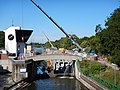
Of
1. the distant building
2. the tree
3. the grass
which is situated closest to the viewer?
the tree

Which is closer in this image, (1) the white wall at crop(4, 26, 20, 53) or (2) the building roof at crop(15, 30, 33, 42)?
(1) the white wall at crop(4, 26, 20, 53)

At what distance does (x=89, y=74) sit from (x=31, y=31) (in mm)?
32384

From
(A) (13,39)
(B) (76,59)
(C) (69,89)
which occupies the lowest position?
(C) (69,89)

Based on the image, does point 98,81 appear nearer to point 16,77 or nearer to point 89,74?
point 89,74

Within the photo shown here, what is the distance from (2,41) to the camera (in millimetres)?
131000

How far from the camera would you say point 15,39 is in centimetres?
8212

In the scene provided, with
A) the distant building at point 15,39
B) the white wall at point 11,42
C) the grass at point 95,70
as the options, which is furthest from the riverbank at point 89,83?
the white wall at point 11,42

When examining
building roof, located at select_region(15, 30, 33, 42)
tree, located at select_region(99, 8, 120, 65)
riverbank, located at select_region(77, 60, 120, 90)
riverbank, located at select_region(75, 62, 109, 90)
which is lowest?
riverbank, located at select_region(75, 62, 109, 90)

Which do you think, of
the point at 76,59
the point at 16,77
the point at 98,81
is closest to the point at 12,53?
the point at 76,59

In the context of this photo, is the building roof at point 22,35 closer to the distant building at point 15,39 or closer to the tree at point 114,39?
the distant building at point 15,39

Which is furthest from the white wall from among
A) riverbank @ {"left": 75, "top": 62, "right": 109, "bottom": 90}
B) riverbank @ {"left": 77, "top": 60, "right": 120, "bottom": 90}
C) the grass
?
riverbank @ {"left": 75, "top": 62, "right": 109, "bottom": 90}

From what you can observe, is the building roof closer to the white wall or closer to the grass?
the white wall

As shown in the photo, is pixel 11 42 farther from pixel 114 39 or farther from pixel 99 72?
pixel 114 39

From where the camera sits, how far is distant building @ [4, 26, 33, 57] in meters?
81.6
